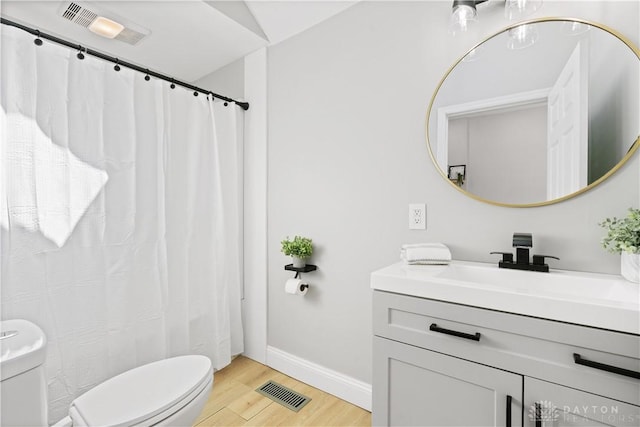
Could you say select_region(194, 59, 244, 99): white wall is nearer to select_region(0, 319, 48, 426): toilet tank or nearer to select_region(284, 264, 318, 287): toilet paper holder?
select_region(284, 264, 318, 287): toilet paper holder

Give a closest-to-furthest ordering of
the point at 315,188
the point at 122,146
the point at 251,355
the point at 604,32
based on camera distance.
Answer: the point at 604,32 → the point at 122,146 → the point at 315,188 → the point at 251,355

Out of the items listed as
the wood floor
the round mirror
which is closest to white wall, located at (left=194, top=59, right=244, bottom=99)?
the round mirror

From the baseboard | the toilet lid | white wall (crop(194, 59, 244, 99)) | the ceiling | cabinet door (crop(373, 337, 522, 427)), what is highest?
the ceiling

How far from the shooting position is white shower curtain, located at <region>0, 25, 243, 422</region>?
4.42 ft

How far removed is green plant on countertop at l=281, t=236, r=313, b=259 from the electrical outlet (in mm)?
647

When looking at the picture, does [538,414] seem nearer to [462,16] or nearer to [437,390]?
[437,390]

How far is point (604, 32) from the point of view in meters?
1.19

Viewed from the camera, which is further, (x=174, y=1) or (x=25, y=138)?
(x=174, y=1)

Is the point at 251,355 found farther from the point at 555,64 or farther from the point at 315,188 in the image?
the point at 555,64

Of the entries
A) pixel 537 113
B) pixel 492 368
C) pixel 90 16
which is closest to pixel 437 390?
pixel 492 368

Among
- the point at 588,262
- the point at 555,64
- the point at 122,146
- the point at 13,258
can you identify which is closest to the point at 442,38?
the point at 555,64

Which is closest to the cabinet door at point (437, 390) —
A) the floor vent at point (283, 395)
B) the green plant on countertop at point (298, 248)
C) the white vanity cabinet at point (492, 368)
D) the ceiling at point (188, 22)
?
the white vanity cabinet at point (492, 368)

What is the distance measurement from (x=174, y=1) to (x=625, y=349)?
2466 mm

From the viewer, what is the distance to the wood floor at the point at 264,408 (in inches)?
→ 65.9
